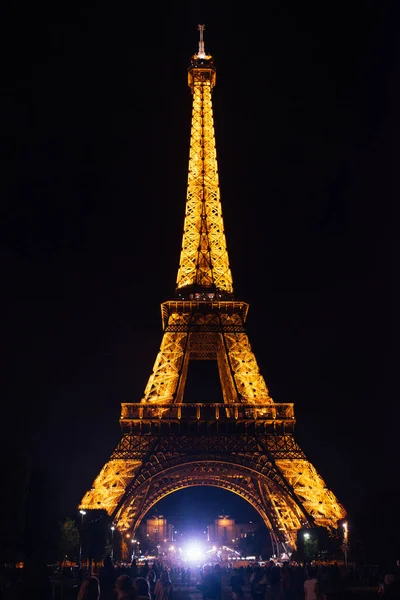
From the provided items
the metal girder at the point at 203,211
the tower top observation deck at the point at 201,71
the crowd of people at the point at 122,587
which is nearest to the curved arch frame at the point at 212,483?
the metal girder at the point at 203,211

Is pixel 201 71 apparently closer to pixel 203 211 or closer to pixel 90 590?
pixel 203 211

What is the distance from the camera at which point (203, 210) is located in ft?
198

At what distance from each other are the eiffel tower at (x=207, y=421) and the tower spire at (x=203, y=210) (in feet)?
0.30

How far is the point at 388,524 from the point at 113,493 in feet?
62.4

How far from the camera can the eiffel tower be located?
47844 mm

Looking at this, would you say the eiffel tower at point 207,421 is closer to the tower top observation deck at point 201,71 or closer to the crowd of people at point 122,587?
the tower top observation deck at point 201,71

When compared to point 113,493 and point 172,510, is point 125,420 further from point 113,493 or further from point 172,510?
point 172,510

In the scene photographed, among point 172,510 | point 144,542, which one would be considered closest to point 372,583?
point 144,542

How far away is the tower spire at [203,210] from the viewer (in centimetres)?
5744

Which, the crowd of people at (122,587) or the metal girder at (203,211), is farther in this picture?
the metal girder at (203,211)

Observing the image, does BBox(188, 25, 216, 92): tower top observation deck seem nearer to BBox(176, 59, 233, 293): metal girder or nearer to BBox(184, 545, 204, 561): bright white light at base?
BBox(176, 59, 233, 293): metal girder

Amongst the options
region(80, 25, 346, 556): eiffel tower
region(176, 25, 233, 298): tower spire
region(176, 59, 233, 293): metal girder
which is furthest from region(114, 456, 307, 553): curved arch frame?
region(176, 59, 233, 293): metal girder

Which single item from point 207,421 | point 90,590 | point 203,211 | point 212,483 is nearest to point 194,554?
point 212,483

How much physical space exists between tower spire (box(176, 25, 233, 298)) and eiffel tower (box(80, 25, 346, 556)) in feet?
0.30
